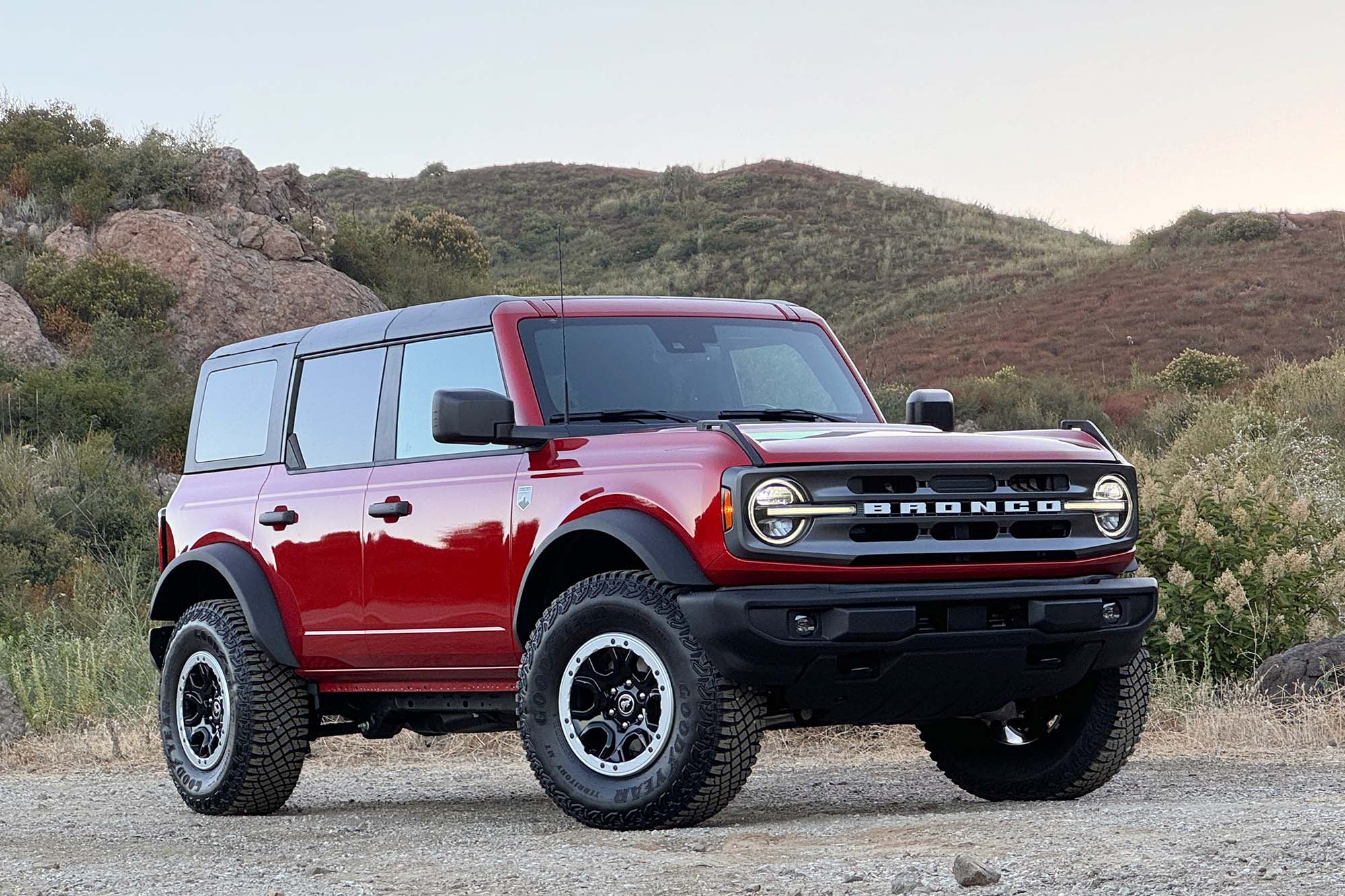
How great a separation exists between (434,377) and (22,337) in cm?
2015

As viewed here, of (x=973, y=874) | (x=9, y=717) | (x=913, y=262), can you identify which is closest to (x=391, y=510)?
(x=973, y=874)

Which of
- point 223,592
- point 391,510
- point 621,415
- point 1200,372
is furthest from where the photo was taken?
point 1200,372

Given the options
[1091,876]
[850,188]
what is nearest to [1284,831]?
[1091,876]

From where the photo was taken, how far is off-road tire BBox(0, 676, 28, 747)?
11.9 m

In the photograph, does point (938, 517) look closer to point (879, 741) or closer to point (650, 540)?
point (650, 540)

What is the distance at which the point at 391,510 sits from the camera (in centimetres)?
723

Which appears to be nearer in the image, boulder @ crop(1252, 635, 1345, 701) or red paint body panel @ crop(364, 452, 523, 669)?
red paint body panel @ crop(364, 452, 523, 669)

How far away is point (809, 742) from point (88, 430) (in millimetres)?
14996

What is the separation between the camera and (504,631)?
6.79 metres

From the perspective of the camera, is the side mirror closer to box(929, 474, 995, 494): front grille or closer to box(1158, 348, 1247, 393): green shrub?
box(929, 474, 995, 494): front grille

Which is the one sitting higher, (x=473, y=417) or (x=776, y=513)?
(x=473, y=417)

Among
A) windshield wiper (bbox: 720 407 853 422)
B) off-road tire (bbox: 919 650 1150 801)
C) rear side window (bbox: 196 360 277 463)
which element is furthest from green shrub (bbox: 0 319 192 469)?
off-road tire (bbox: 919 650 1150 801)

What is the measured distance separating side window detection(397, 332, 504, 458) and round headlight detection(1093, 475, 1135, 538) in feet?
7.76

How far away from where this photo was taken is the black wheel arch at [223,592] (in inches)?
310
